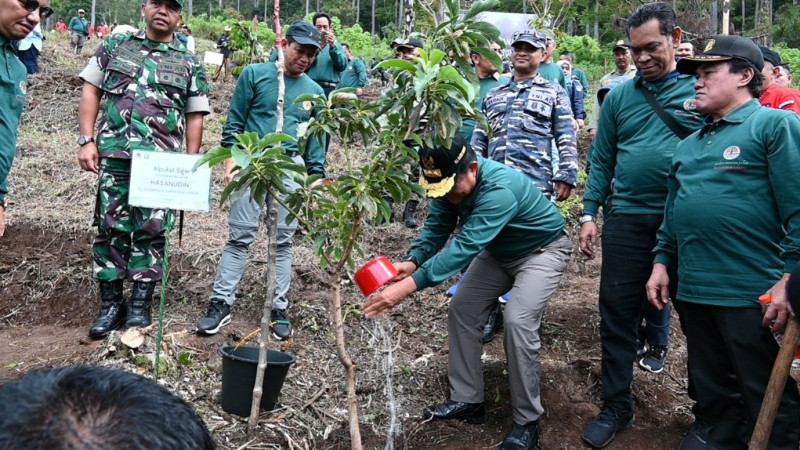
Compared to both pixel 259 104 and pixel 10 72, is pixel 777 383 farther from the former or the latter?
pixel 10 72

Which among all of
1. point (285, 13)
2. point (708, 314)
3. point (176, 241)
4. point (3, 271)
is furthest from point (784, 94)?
point (285, 13)

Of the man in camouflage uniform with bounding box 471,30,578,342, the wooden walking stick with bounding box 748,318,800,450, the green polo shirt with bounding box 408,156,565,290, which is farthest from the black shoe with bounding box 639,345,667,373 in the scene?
the wooden walking stick with bounding box 748,318,800,450

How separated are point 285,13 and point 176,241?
53964mm

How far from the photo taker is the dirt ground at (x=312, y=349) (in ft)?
11.8

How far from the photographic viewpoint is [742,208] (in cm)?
268

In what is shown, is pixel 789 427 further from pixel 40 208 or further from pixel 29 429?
pixel 40 208

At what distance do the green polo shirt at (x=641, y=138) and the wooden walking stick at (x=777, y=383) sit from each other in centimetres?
119

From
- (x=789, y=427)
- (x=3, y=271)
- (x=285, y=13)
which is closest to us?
(x=789, y=427)

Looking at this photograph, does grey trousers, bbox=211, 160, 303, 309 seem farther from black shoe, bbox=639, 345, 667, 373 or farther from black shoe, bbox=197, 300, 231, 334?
black shoe, bbox=639, 345, 667, 373

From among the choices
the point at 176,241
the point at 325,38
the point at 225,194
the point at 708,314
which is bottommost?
the point at 176,241

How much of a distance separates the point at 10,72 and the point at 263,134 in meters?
1.48

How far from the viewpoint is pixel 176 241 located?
19.7 ft

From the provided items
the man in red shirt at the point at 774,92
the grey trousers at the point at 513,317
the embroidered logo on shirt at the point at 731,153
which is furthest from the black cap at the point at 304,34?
the man in red shirt at the point at 774,92

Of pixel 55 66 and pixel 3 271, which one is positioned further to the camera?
pixel 55 66
